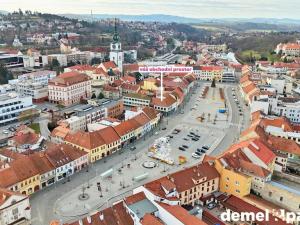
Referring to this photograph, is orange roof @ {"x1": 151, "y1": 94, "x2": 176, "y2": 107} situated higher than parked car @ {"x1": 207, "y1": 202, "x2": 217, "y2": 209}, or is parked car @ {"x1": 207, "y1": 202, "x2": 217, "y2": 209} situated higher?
orange roof @ {"x1": 151, "y1": 94, "x2": 176, "y2": 107}

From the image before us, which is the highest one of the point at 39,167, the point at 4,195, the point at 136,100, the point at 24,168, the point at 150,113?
the point at 4,195

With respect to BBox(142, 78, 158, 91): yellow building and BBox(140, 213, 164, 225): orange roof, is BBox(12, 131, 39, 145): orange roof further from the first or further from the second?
BBox(142, 78, 158, 91): yellow building

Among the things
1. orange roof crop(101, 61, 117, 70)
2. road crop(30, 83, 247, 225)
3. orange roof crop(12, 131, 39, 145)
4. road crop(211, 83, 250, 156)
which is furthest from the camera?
orange roof crop(101, 61, 117, 70)

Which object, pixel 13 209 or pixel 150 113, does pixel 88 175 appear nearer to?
pixel 13 209

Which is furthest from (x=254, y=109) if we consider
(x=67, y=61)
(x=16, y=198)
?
(x=67, y=61)

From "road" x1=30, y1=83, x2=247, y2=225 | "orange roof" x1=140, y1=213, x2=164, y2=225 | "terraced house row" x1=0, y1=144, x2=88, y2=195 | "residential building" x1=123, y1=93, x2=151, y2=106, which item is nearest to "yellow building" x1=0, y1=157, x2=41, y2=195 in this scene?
"terraced house row" x1=0, y1=144, x2=88, y2=195

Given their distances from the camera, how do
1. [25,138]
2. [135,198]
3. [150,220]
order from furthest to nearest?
[25,138]
[135,198]
[150,220]

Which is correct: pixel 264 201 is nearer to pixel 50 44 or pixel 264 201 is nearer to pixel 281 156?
pixel 281 156

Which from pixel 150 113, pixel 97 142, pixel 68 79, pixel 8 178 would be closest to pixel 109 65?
pixel 68 79
